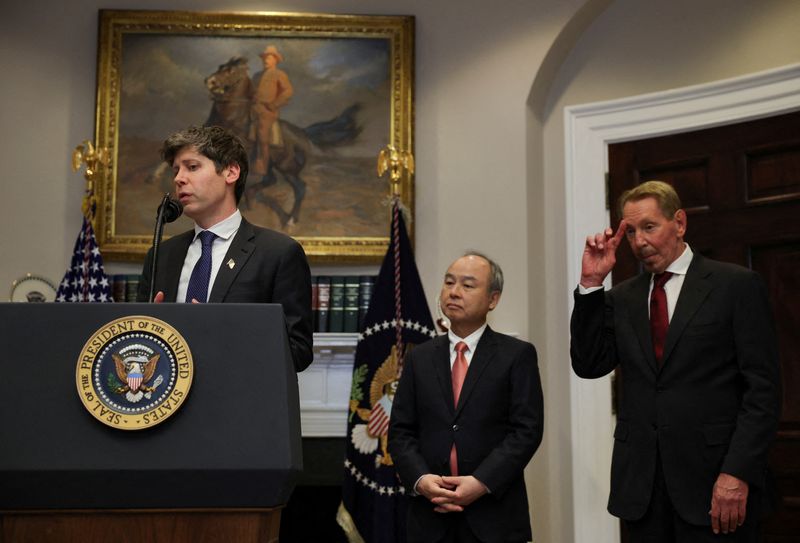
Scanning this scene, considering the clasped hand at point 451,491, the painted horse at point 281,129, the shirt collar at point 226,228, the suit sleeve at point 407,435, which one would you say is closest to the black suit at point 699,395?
the clasped hand at point 451,491

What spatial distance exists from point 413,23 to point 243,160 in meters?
2.81

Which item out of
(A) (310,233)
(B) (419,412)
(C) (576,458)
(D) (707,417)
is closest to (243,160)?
(B) (419,412)

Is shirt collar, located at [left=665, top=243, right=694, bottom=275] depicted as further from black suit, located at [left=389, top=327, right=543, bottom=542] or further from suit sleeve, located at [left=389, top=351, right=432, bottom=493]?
suit sleeve, located at [left=389, top=351, right=432, bottom=493]

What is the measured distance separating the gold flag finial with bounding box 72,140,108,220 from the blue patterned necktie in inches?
96.6

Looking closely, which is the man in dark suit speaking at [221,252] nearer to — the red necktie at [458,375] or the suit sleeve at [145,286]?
the suit sleeve at [145,286]

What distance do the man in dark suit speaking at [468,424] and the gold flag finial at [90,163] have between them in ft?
7.32

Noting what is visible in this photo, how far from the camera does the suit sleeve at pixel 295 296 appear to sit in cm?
231

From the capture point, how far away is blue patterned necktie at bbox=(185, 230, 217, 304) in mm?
2336

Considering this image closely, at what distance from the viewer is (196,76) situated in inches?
202

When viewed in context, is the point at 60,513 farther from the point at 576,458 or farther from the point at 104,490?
the point at 576,458

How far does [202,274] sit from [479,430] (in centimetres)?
118

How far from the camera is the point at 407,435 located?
3213 mm

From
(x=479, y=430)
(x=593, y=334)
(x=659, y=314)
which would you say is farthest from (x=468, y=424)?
(x=659, y=314)

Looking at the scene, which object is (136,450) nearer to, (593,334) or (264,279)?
(264,279)
